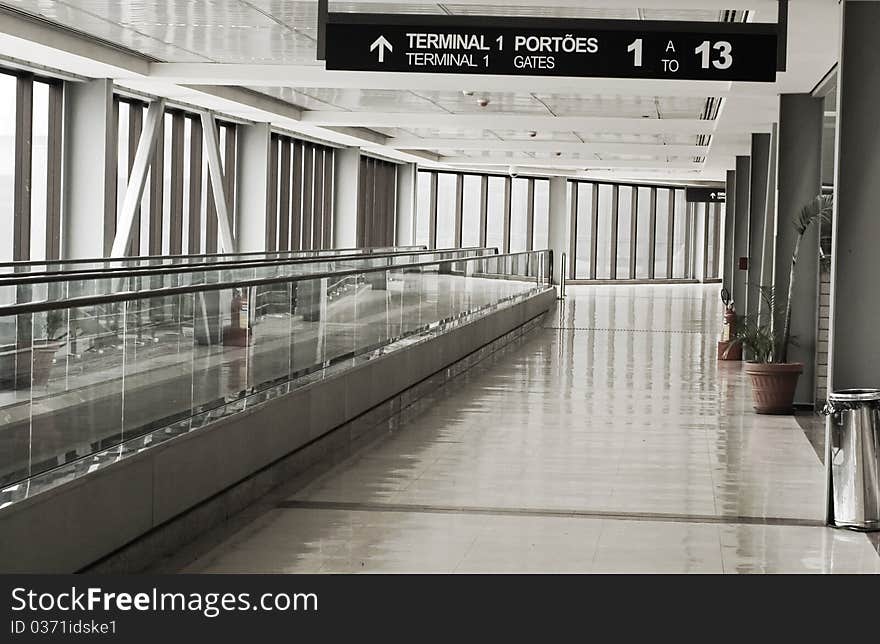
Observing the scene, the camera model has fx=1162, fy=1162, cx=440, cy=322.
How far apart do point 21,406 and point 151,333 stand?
122 cm

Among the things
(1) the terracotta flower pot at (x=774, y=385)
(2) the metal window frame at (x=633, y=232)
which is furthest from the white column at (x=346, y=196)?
(1) the terracotta flower pot at (x=774, y=385)

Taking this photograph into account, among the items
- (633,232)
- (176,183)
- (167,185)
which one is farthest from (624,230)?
(167,185)

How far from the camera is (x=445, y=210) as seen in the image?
1628 inches

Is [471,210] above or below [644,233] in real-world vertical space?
above

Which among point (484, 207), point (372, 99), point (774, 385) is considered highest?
point (372, 99)

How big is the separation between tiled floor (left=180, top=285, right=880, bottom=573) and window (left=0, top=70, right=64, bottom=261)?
7.34 meters

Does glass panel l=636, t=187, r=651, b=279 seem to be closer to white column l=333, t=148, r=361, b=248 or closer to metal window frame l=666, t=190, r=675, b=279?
metal window frame l=666, t=190, r=675, b=279

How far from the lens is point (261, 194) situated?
79.3 feet

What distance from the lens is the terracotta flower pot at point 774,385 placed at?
1143 centimetres

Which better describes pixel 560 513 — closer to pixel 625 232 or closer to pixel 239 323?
pixel 239 323

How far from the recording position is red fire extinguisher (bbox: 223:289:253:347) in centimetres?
700

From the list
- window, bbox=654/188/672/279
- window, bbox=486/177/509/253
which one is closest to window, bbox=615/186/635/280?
window, bbox=654/188/672/279

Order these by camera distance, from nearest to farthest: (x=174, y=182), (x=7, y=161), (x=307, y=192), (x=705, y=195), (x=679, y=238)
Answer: (x=7, y=161), (x=174, y=182), (x=307, y=192), (x=705, y=195), (x=679, y=238)

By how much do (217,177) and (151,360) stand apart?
16508 mm
